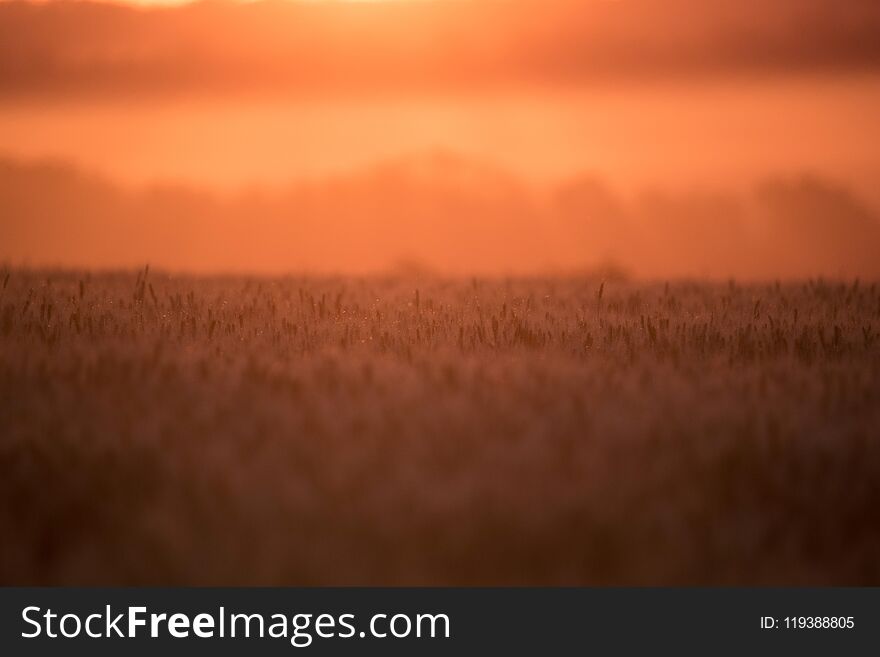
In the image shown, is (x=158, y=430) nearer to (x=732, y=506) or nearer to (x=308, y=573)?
(x=308, y=573)

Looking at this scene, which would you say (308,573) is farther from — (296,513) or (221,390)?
(221,390)

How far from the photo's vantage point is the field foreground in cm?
364

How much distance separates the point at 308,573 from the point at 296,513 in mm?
403

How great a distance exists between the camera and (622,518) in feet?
12.7

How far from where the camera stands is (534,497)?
4023 millimetres

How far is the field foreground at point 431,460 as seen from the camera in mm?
3637

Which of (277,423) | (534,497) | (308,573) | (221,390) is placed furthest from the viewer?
(221,390)

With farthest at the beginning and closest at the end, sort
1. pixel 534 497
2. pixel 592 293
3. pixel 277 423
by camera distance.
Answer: pixel 592 293
pixel 277 423
pixel 534 497

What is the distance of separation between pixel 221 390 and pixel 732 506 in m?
2.95

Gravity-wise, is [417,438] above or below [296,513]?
above

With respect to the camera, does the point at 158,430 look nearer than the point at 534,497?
No

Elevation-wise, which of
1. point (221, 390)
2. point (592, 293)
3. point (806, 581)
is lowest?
point (806, 581)

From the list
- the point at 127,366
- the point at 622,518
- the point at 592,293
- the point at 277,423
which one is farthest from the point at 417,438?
the point at 592,293

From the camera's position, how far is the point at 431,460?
451cm
